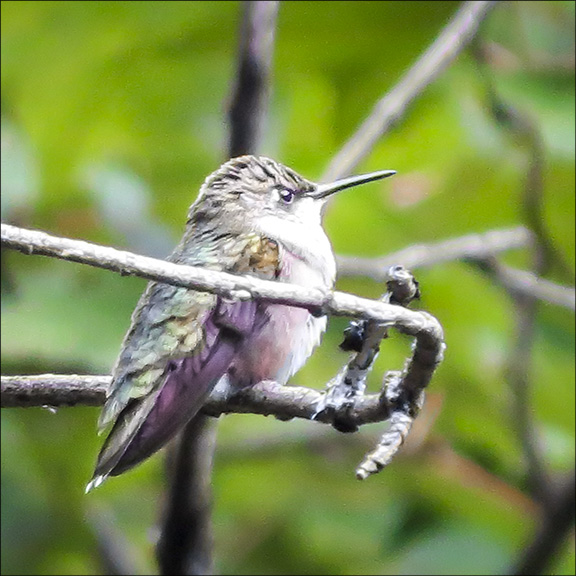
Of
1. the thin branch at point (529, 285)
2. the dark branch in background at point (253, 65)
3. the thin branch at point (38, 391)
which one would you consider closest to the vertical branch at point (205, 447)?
the dark branch in background at point (253, 65)

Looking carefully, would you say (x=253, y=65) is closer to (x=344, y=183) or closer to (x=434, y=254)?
(x=344, y=183)

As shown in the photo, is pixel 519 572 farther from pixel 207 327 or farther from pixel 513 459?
pixel 207 327

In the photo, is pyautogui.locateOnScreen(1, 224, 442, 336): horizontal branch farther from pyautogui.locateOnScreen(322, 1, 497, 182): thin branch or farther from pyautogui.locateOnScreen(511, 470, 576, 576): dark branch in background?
pyautogui.locateOnScreen(322, 1, 497, 182): thin branch

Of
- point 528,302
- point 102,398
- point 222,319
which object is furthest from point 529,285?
point 102,398

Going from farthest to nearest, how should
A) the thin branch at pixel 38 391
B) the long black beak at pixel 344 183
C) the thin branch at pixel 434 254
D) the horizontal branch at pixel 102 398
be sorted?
the thin branch at pixel 434 254
the long black beak at pixel 344 183
the thin branch at pixel 38 391
the horizontal branch at pixel 102 398

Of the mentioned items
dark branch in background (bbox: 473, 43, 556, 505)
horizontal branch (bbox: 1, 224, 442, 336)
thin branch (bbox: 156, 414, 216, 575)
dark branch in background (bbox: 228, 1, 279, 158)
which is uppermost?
horizontal branch (bbox: 1, 224, 442, 336)

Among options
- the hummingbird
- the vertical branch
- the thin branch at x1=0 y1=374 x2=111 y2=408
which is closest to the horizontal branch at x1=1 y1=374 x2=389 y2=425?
the thin branch at x1=0 y1=374 x2=111 y2=408

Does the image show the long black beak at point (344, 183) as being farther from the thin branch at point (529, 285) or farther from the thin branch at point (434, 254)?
the thin branch at point (529, 285)
